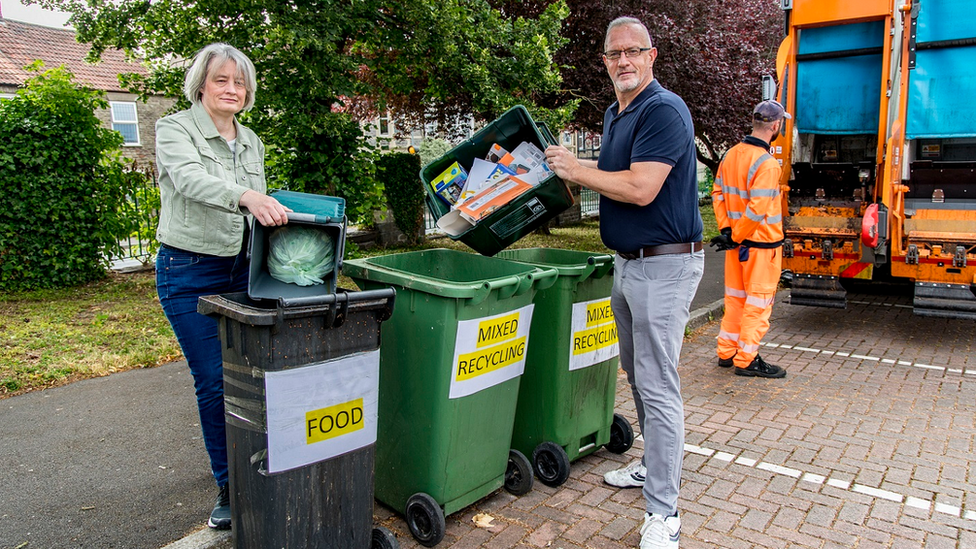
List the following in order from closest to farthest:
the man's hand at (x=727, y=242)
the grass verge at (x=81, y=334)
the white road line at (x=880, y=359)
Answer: the grass verge at (x=81, y=334) → the man's hand at (x=727, y=242) → the white road line at (x=880, y=359)

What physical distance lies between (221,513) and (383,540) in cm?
74

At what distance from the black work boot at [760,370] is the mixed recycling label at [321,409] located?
349cm

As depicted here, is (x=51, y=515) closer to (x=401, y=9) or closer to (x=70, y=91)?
(x=401, y=9)

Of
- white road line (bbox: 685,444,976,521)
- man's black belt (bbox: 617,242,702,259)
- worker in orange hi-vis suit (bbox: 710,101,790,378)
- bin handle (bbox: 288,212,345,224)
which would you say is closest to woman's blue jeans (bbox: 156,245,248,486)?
bin handle (bbox: 288,212,345,224)

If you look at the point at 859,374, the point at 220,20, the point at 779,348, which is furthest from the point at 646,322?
the point at 220,20

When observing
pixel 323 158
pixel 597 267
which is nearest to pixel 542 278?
pixel 597 267

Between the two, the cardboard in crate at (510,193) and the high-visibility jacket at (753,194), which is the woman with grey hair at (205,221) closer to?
the cardboard in crate at (510,193)

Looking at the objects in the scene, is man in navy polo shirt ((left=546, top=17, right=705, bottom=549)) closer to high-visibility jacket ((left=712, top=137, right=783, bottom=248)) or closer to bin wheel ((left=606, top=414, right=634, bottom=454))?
bin wheel ((left=606, top=414, right=634, bottom=454))

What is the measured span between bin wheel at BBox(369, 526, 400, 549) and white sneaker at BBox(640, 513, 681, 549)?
978 mm

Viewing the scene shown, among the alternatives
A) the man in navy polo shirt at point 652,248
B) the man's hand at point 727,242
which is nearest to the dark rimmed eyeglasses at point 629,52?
the man in navy polo shirt at point 652,248

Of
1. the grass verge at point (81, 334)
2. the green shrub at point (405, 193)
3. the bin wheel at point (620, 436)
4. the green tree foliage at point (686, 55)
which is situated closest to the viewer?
the bin wheel at point (620, 436)

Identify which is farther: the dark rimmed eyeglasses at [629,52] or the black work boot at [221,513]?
the black work boot at [221,513]

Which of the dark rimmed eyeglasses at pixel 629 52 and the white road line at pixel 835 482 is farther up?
the dark rimmed eyeglasses at pixel 629 52

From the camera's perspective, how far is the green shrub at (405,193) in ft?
37.9
